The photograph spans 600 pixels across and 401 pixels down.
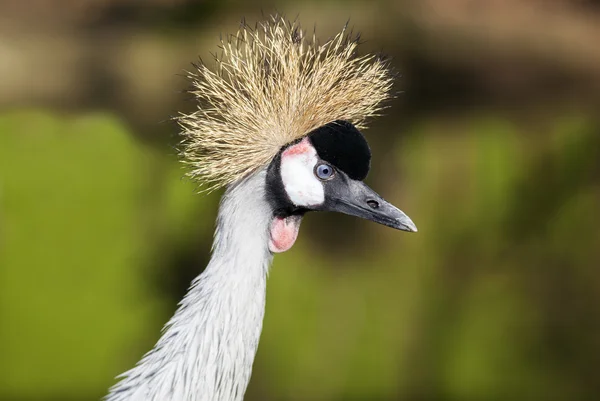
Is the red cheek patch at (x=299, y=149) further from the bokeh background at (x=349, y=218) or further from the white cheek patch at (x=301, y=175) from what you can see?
the bokeh background at (x=349, y=218)

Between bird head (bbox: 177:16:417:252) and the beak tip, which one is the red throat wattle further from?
the beak tip

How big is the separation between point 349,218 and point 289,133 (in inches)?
53.7

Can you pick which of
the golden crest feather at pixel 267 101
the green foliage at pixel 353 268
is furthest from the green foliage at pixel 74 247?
the golden crest feather at pixel 267 101

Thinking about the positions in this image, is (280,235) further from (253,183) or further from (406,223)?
(406,223)

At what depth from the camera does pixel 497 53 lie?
259cm

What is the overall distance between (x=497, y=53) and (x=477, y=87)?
0.13 metres

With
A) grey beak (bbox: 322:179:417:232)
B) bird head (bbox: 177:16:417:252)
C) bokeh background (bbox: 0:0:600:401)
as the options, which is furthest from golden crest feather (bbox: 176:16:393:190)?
bokeh background (bbox: 0:0:600:401)

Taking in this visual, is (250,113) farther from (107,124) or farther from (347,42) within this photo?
(107,124)

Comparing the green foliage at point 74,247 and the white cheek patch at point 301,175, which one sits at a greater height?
the white cheek patch at point 301,175

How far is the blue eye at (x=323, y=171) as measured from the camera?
1.25m

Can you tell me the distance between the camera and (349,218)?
262 centimetres

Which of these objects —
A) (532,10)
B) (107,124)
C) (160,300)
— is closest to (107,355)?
(160,300)

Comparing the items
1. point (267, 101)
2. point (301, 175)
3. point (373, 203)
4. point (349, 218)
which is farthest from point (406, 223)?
point (349, 218)

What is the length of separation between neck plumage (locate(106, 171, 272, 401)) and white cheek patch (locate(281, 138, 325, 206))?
0.05 metres
